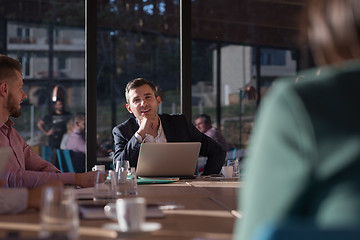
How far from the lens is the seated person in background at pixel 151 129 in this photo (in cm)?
443

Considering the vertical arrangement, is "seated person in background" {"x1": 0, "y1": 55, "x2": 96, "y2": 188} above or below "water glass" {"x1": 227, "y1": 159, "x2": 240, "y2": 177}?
above

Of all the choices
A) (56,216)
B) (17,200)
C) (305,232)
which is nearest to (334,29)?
(305,232)

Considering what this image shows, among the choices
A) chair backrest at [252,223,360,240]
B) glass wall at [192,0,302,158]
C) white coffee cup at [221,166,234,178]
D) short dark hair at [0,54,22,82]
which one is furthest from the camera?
glass wall at [192,0,302,158]

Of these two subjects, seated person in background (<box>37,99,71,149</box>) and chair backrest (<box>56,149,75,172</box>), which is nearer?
chair backrest (<box>56,149,75,172</box>)

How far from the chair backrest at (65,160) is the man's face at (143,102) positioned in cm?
125

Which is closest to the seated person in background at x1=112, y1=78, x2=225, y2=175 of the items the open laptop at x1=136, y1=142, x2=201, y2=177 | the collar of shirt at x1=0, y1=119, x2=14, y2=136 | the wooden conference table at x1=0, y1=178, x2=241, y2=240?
the open laptop at x1=136, y1=142, x2=201, y2=177

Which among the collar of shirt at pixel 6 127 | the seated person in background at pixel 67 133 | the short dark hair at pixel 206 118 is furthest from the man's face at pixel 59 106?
the collar of shirt at pixel 6 127

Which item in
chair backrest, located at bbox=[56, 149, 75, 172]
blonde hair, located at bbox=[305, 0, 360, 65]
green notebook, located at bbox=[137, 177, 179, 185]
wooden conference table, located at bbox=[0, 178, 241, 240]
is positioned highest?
blonde hair, located at bbox=[305, 0, 360, 65]

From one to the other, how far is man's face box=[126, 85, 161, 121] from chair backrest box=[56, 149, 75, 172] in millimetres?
1248

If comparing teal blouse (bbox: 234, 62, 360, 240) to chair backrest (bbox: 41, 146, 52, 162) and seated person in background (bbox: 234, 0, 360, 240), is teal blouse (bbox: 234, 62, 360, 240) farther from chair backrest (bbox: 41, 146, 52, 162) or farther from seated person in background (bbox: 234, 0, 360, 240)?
chair backrest (bbox: 41, 146, 52, 162)

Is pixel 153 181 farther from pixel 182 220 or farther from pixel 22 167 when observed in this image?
pixel 182 220

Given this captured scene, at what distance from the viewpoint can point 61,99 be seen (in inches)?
228

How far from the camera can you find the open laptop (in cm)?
366

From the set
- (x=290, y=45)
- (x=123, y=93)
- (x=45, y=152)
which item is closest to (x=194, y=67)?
(x=123, y=93)
